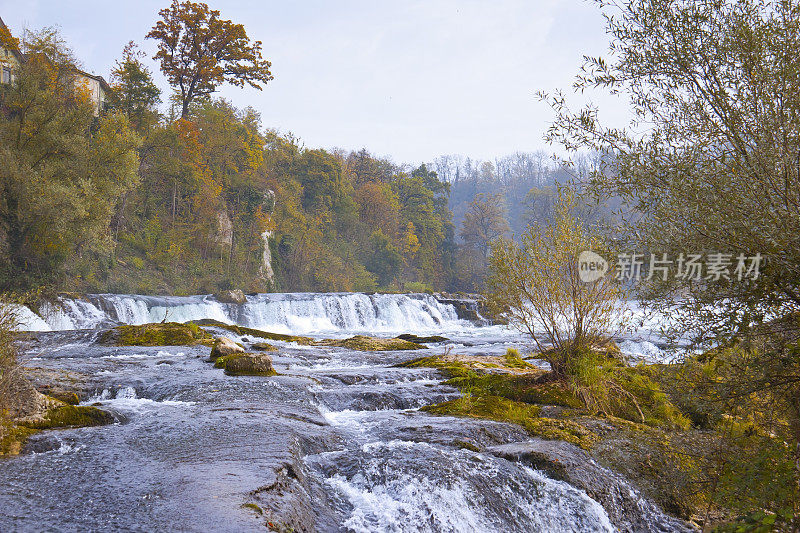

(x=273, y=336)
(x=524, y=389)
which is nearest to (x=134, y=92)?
(x=273, y=336)

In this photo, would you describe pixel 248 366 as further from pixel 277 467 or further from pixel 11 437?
pixel 277 467

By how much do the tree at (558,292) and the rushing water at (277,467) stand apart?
1.97 m

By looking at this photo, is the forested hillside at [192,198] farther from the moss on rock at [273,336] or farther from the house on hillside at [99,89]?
the moss on rock at [273,336]

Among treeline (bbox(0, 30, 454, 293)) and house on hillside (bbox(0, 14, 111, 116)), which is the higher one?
house on hillside (bbox(0, 14, 111, 116))

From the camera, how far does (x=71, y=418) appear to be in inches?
271

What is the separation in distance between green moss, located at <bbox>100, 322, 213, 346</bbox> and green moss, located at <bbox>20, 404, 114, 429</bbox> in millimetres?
8312

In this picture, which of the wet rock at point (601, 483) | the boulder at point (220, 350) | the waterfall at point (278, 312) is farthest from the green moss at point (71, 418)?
the waterfall at point (278, 312)

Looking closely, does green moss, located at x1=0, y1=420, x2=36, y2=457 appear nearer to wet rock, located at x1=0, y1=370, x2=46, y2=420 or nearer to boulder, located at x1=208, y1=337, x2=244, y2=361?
wet rock, located at x1=0, y1=370, x2=46, y2=420

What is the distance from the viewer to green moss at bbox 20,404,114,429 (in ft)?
21.3

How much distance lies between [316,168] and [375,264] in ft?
37.4

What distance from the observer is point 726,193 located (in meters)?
4.55

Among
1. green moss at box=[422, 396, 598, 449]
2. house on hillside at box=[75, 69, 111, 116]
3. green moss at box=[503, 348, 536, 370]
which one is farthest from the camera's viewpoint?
house on hillside at box=[75, 69, 111, 116]

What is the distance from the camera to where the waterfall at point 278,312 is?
20.9 metres

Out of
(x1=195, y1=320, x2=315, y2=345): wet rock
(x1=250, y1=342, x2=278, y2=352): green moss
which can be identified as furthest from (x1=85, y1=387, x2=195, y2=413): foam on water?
(x1=195, y1=320, x2=315, y2=345): wet rock
